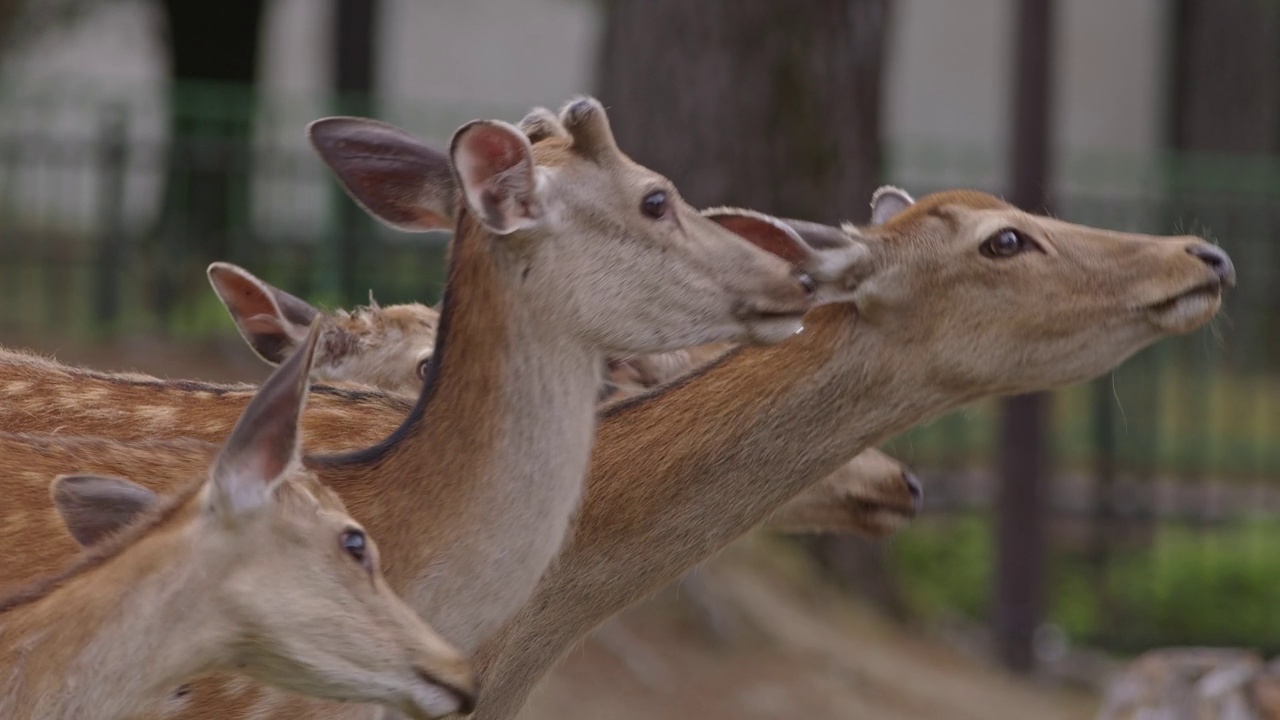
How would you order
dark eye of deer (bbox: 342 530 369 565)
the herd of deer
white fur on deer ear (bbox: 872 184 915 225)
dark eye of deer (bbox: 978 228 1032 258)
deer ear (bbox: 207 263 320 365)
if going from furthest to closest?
deer ear (bbox: 207 263 320 365)
white fur on deer ear (bbox: 872 184 915 225)
dark eye of deer (bbox: 978 228 1032 258)
dark eye of deer (bbox: 342 530 369 565)
the herd of deer

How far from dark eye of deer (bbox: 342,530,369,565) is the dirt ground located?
385 cm

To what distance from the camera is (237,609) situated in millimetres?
3832

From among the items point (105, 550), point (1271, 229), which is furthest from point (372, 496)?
point (1271, 229)

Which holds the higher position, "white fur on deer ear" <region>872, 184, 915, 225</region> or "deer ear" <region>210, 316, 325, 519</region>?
"white fur on deer ear" <region>872, 184, 915, 225</region>

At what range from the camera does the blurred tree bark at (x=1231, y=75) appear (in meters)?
22.5

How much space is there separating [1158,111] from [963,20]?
2.56 meters

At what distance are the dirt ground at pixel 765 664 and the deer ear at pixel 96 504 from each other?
151 inches

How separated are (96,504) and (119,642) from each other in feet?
1.48

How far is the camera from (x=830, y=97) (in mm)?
10312

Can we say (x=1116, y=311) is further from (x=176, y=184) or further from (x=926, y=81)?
(x=926, y=81)

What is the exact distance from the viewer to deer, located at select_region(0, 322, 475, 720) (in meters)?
3.78

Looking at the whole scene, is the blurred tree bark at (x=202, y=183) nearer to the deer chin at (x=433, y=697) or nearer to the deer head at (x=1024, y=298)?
the deer head at (x=1024, y=298)

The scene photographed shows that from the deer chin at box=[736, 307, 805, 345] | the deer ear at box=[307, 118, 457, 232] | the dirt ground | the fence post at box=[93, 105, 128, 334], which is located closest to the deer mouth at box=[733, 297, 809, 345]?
the deer chin at box=[736, 307, 805, 345]

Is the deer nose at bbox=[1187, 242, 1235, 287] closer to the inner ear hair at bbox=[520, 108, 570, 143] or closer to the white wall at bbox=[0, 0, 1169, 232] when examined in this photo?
the inner ear hair at bbox=[520, 108, 570, 143]
